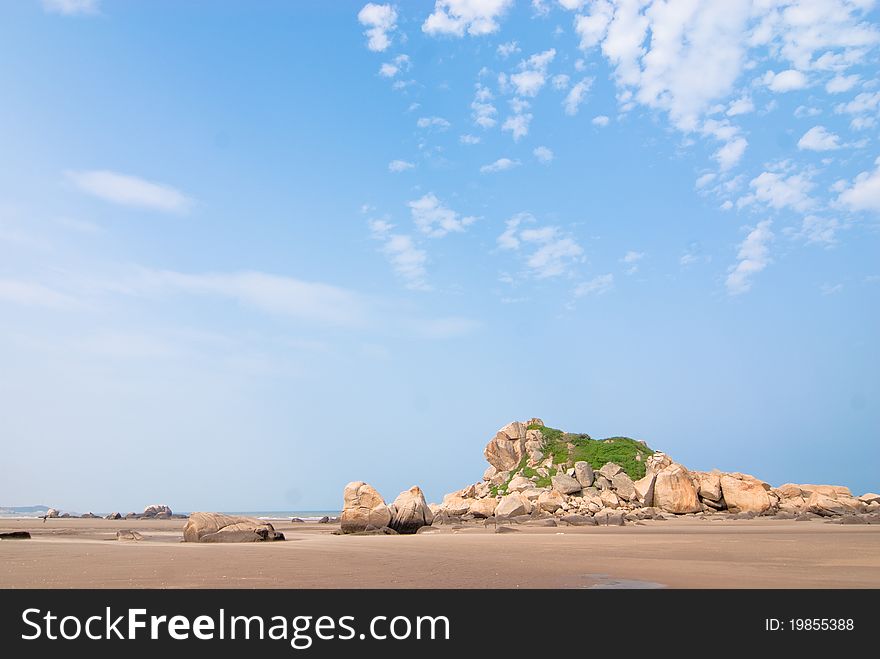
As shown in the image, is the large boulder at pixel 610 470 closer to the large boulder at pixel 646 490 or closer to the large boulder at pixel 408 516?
the large boulder at pixel 646 490

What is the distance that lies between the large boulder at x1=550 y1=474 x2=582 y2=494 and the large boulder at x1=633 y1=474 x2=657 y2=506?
5794 millimetres

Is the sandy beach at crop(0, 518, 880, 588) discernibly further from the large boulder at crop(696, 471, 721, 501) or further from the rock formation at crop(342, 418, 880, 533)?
the large boulder at crop(696, 471, 721, 501)

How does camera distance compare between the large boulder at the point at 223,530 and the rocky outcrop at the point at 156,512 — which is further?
the rocky outcrop at the point at 156,512

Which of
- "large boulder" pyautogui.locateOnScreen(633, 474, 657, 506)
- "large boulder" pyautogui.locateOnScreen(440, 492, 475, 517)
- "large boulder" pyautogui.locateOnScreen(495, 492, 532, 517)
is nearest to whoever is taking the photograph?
"large boulder" pyautogui.locateOnScreen(495, 492, 532, 517)

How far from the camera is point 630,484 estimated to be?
5625cm

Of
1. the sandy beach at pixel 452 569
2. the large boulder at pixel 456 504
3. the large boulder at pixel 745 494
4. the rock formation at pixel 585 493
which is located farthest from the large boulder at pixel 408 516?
the large boulder at pixel 745 494

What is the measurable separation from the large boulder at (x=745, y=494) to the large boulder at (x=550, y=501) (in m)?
12.8

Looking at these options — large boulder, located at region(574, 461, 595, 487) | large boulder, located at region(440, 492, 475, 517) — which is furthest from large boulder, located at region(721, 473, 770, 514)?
large boulder, located at region(440, 492, 475, 517)

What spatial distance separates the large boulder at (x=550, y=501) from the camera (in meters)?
50.7

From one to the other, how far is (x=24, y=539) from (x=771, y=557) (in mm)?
21401

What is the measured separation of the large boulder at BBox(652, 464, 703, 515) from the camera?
160 ft

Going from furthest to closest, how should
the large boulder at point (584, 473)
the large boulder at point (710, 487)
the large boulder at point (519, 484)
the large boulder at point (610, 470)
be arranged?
the large boulder at point (519, 484) → the large boulder at point (610, 470) → the large boulder at point (584, 473) → the large boulder at point (710, 487)

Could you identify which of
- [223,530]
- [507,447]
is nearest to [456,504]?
[507,447]
